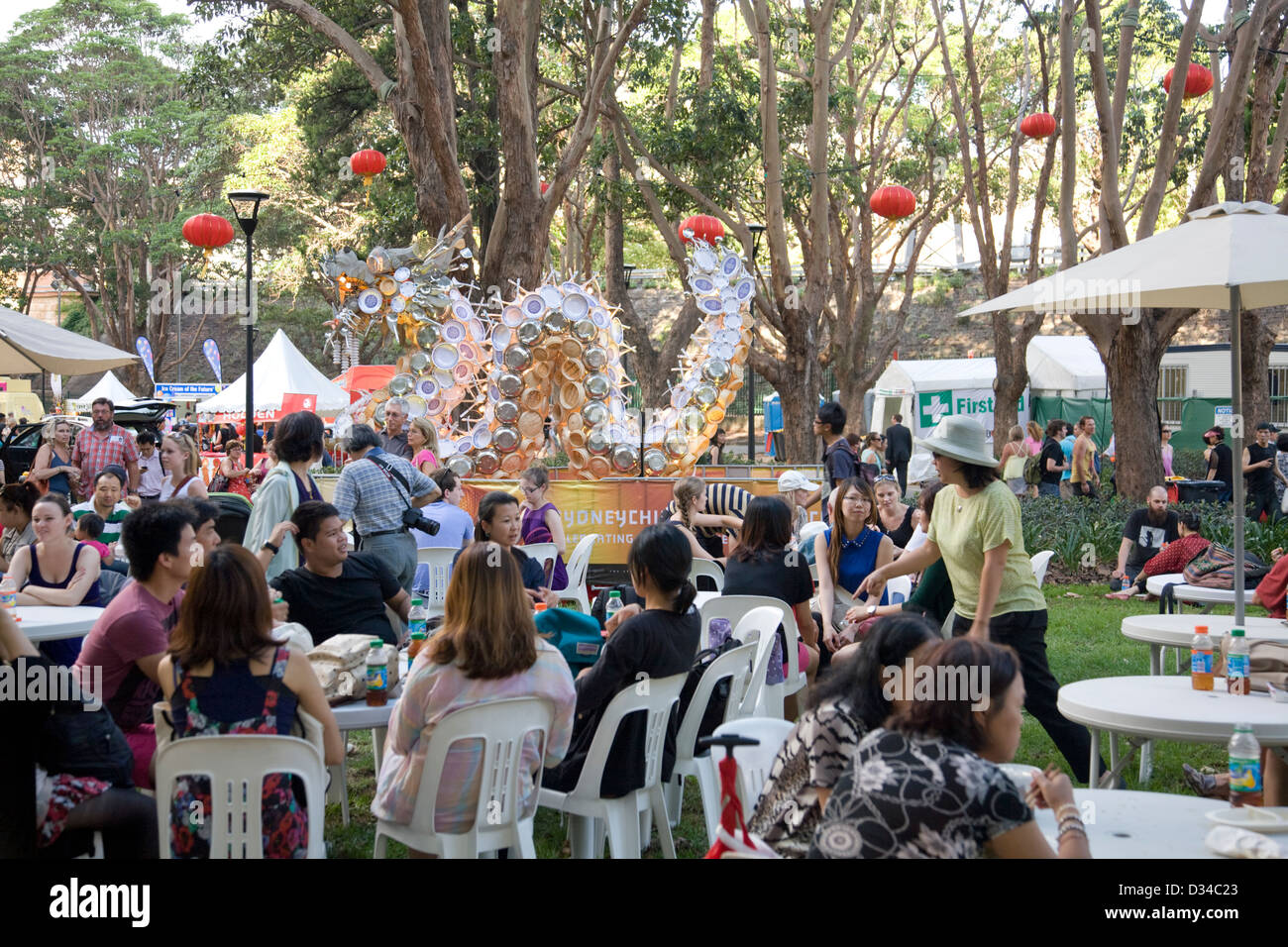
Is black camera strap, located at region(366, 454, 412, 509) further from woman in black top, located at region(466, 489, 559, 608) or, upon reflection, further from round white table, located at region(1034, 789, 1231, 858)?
round white table, located at region(1034, 789, 1231, 858)

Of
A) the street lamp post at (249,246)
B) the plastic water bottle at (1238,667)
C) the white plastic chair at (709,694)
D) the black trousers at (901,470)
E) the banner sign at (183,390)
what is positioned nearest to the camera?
the plastic water bottle at (1238,667)

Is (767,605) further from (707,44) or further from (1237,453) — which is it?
(707,44)

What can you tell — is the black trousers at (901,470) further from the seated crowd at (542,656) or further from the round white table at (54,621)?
the round white table at (54,621)

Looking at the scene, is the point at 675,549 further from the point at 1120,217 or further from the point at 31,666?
the point at 1120,217

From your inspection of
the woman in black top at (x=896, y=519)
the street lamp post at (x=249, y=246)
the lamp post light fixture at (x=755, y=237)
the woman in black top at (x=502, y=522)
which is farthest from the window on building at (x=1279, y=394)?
the woman in black top at (x=502, y=522)

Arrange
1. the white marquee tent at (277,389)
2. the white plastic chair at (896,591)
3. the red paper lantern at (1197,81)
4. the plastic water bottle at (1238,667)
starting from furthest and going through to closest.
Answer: the white marquee tent at (277,389) → the red paper lantern at (1197,81) → the white plastic chair at (896,591) → the plastic water bottle at (1238,667)

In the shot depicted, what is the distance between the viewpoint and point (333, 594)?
194 inches

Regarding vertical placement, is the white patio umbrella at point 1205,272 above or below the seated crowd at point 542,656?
above

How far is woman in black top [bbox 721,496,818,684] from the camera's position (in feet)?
19.1

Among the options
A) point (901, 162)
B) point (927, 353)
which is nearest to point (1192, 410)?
point (901, 162)

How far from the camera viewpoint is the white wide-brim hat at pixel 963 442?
495 cm

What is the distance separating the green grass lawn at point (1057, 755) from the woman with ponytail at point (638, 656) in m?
0.81
